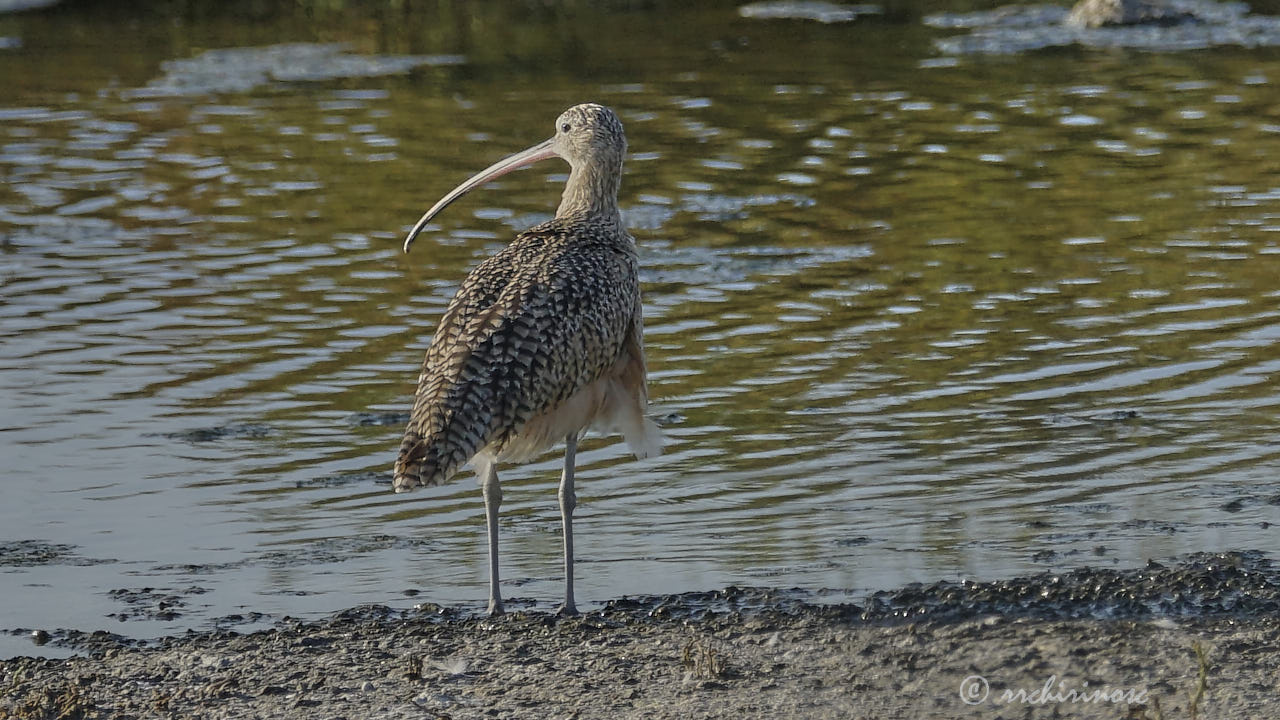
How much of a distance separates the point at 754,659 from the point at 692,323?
4.16m

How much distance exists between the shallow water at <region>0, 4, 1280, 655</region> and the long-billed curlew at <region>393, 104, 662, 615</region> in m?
0.45

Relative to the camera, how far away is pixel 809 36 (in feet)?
58.5

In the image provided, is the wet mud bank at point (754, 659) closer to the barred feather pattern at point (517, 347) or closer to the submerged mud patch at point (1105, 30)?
the barred feather pattern at point (517, 347)

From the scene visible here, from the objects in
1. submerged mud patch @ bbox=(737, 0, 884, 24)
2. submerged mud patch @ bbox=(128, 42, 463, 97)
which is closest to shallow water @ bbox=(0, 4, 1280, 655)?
submerged mud patch @ bbox=(128, 42, 463, 97)

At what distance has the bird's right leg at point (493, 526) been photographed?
585 cm

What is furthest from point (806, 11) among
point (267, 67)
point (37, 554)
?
point (37, 554)

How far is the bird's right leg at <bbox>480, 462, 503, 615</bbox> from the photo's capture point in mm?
5852

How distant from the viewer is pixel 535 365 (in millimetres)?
5840

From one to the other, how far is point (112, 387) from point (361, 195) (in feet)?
12.2

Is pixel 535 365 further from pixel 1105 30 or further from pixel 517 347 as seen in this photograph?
pixel 1105 30

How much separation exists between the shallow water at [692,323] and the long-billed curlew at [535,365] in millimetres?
455

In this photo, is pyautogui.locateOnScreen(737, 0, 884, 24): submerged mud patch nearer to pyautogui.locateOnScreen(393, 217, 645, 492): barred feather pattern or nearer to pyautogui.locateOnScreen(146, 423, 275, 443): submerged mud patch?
pyautogui.locateOnScreen(146, 423, 275, 443): submerged mud patch

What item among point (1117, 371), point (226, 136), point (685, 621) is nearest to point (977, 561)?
point (685, 621)

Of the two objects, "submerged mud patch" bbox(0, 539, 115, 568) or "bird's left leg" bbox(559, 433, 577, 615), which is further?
"submerged mud patch" bbox(0, 539, 115, 568)
